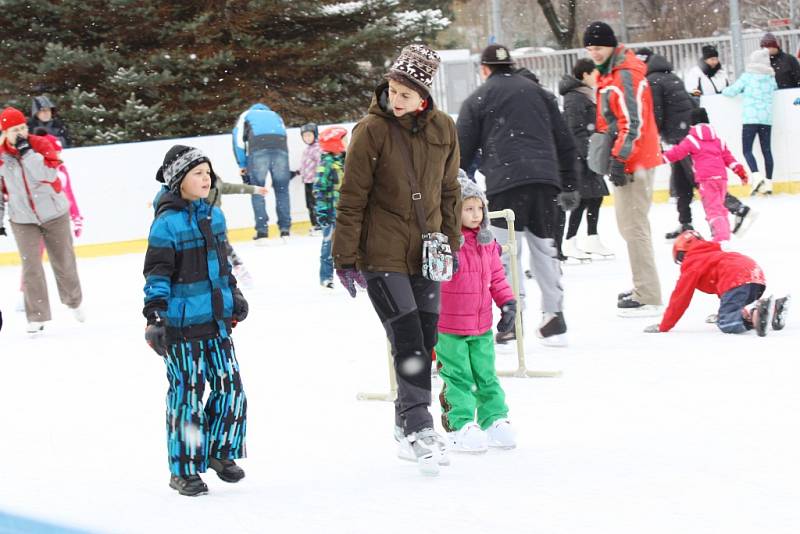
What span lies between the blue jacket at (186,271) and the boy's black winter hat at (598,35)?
3.78m

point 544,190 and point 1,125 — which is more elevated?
point 1,125

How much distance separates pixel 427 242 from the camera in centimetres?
499

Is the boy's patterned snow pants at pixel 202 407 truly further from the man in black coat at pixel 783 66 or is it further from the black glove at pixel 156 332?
the man in black coat at pixel 783 66

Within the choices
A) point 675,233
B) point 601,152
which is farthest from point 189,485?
point 675,233

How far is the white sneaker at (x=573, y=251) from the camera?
1176 cm

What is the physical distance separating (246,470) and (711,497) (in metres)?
1.88

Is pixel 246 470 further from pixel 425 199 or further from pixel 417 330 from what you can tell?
pixel 425 199

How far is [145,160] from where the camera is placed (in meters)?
16.0

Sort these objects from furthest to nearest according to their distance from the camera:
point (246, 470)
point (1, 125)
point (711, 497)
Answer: point (1, 125), point (246, 470), point (711, 497)

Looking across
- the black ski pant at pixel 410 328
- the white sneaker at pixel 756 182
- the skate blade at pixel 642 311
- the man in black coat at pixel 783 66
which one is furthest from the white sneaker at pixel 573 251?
the black ski pant at pixel 410 328

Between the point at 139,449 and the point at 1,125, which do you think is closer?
the point at 139,449

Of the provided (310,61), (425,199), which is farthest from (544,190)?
(310,61)

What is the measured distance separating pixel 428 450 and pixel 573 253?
6996 millimetres

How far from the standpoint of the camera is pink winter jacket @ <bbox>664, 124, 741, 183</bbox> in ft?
34.8
